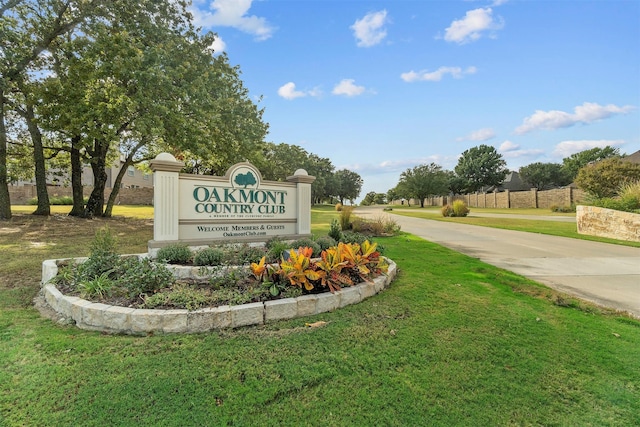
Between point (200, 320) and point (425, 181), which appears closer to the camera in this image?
point (200, 320)

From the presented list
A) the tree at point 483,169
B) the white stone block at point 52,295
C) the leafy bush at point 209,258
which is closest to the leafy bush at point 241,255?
the leafy bush at point 209,258

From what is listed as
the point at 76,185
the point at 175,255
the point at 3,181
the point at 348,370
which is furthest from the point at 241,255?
the point at 76,185

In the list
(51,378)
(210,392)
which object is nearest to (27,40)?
(51,378)

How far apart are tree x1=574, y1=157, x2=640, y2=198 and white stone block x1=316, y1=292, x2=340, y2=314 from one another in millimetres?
22054

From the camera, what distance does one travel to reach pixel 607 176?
18.8m

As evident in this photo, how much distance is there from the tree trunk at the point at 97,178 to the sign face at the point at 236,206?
979cm

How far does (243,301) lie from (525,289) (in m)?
3.86

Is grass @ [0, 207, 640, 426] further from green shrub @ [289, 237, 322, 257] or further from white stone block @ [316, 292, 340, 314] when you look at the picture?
green shrub @ [289, 237, 322, 257]

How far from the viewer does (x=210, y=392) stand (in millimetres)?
1915

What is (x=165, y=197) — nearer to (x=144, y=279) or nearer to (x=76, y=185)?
(x=144, y=279)

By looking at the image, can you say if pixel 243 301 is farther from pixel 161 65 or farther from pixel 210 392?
pixel 161 65

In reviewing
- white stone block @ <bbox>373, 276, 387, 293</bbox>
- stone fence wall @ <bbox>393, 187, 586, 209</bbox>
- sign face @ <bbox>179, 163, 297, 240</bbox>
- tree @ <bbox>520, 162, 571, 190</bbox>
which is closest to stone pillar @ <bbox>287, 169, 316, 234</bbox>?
sign face @ <bbox>179, 163, 297, 240</bbox>

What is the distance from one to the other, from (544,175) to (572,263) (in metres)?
57.3

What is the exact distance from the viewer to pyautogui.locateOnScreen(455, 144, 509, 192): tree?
1922 inches
